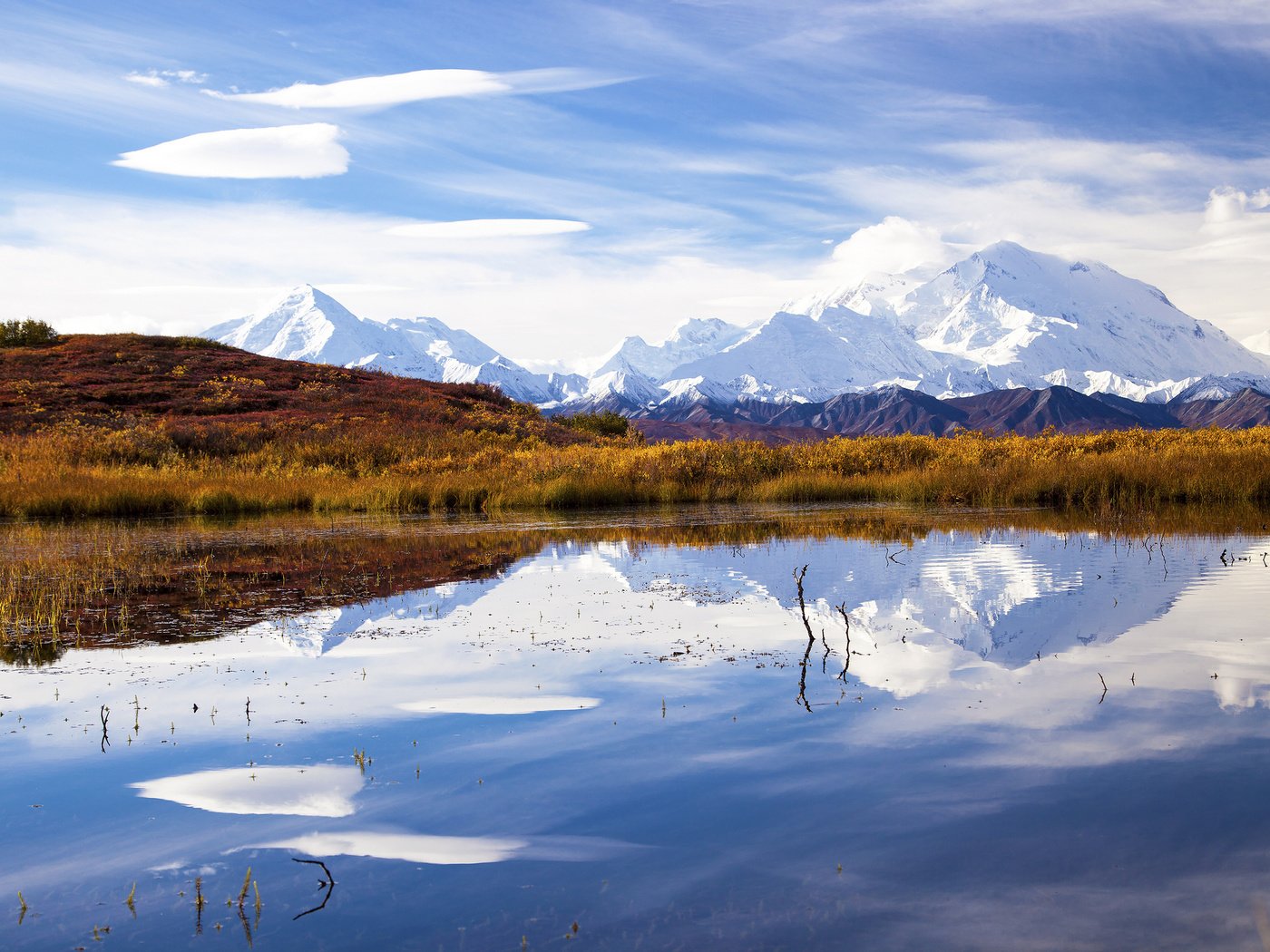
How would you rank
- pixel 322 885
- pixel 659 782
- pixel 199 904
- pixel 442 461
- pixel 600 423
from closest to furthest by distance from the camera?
pixel 199 904, pixel 322 885, pixel 659 782, pixel 442 461, pixel 600 423

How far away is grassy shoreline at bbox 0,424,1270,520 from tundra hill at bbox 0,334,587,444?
3.63 meters

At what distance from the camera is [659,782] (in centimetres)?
686

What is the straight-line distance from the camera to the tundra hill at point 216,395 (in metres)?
45.6

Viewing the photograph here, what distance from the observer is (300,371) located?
5862cm

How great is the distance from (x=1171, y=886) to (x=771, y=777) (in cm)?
236

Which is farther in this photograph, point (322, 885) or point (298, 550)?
point (298, 550)

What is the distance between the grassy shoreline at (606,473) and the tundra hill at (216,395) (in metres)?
3.63

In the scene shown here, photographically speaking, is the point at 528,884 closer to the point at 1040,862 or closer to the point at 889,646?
the point at 1040,862

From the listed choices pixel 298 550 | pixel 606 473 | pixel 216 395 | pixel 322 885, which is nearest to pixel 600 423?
pixel 216 395

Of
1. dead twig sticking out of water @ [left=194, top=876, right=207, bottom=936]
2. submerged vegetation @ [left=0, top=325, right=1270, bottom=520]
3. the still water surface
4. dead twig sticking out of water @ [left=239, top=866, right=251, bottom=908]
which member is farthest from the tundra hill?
dead twig sticking out of water @ [left=239, top=866, right=251, bottom=908]

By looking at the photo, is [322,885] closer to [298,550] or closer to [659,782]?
[659,782]

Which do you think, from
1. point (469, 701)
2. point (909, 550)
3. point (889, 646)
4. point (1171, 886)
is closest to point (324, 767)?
point (469, 701)

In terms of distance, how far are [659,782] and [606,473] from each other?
90.9ft

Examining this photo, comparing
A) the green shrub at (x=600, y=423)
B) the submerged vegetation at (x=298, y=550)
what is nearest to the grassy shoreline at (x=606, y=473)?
the submerged vegetation at (x=298, y=550)
